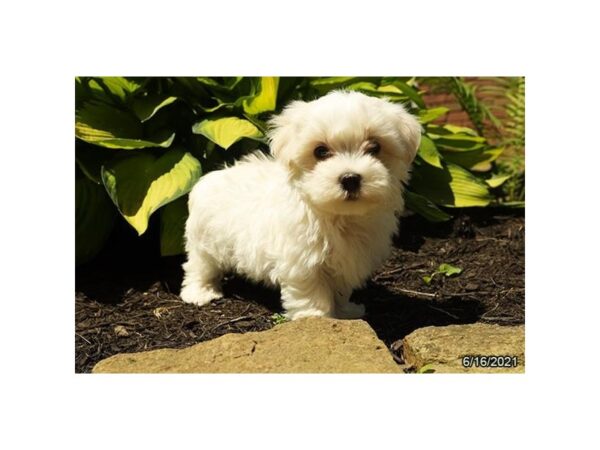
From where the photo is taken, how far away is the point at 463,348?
3895mm

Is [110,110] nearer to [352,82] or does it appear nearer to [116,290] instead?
[116,290]

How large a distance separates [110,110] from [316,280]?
2503 mm

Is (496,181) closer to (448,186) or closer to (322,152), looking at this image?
(448,186)

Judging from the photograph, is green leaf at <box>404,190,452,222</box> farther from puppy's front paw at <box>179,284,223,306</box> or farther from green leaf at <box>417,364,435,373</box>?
green leaf at <box>417,364,435,373</box>

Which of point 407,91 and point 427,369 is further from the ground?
point 407,91

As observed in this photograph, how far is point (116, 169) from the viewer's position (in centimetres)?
520

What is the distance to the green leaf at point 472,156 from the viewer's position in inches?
263

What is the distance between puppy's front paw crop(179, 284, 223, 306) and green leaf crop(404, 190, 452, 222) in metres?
2.06

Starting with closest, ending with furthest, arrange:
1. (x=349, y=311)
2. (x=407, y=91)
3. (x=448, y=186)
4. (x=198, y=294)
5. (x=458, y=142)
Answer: (x=349, y=311) < (x=198, y=294) < (x=407, y=91) < (x=448, y=186) < (x=458, y=142)

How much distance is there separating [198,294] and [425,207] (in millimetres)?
2314

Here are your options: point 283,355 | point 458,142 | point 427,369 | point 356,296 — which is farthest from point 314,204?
point 458,142

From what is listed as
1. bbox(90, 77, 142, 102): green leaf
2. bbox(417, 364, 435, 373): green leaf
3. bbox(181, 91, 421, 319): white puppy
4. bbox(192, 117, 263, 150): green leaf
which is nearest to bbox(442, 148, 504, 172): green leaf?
bbox(192, 117, 263, 150): green leaf

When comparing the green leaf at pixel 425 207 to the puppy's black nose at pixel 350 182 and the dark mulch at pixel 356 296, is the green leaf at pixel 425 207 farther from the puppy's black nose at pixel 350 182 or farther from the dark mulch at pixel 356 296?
the puppy's black nose at pixel 350 182

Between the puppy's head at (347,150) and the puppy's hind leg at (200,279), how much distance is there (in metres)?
1.27
